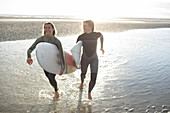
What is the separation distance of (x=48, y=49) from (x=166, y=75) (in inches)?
171

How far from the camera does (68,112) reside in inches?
145

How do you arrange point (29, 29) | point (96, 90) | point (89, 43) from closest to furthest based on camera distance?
1. point (89, 43)
2. point (96, 90)
3. point (29, 29)

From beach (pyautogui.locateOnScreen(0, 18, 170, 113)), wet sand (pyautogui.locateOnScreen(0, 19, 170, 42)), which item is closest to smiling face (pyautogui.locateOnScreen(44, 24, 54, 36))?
beach (pyautogui.locateOnScreen(0, 18, 170, 113))

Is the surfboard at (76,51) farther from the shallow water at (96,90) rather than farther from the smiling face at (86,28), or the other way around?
the shallow water at (96,90)

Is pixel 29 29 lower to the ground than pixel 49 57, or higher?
lower

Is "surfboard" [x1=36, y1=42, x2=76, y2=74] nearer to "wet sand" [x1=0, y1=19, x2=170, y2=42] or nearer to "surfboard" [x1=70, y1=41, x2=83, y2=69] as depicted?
"surfboard" [x1=70, y1=41, x2=83, y2=69]

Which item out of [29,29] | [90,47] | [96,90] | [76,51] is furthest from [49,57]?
[29,29]

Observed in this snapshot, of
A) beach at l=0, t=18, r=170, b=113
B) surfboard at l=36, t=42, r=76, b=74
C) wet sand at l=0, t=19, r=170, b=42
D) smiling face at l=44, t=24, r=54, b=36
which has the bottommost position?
beach at l=0, t=18, r=170, b=113

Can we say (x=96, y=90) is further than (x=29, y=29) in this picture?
No

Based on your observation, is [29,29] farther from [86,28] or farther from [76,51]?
[86,28]

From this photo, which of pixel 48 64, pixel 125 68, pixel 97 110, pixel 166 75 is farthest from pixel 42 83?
pixel 166 75

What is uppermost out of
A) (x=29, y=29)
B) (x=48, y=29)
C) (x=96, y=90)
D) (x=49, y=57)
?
(x=48, y=29)

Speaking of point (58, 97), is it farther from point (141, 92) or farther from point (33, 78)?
point (141, 92)

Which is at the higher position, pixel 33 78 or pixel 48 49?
pixel 48 49
